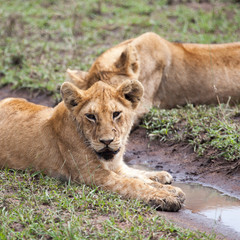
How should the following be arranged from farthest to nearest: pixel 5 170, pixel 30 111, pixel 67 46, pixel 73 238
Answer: pixel 67 46 < pixel 30 111 < pixel 5 170 < pixel 73 238

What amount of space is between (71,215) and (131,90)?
4.89 ft

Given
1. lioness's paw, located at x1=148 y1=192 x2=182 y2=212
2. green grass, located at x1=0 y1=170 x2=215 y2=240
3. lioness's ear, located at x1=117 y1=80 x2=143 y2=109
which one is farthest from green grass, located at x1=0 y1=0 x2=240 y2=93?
lioness's paw, located at x1=148 y1=192 x2=182 y2=212

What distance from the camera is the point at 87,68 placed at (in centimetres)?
859

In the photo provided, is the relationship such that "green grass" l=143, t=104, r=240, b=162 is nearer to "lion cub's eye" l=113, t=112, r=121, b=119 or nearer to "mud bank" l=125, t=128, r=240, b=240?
"mud bank" l=125, t=128, r=240, b=240

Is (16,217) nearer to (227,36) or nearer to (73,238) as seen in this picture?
(73,238)

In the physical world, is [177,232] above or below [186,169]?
above


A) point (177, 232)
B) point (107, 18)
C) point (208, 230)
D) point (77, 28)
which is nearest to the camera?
point (177, 232)

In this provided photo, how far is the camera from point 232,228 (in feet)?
13.0

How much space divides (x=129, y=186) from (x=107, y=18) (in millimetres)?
7162

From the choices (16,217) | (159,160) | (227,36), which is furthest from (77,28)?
(16,217)

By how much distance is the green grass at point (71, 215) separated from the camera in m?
3.52

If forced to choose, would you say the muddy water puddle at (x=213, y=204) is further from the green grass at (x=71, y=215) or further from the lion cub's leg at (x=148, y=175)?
the green grass at (x=71, y=215)

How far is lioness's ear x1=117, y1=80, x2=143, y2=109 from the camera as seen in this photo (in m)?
4.77

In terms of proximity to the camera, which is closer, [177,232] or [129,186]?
[177,232]
